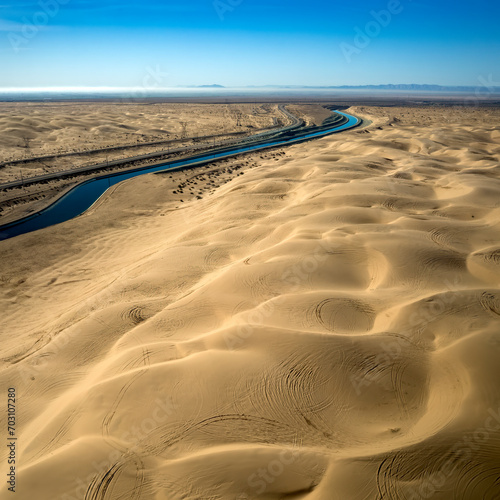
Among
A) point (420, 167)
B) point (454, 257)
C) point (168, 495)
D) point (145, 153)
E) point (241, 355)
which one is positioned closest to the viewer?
point (168, 495)

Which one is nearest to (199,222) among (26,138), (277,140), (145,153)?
(145,153)

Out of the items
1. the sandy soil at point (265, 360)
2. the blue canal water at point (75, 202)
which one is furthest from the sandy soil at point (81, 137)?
the sandy soil at point (265, 360)

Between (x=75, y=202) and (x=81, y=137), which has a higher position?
(x=81, y=137)

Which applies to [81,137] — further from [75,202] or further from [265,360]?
[265,360]

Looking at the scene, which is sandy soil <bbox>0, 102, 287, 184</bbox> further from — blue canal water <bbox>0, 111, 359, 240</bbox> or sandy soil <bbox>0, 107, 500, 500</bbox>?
sandy soil <bbox>0, 107, 500, 500</bbox>

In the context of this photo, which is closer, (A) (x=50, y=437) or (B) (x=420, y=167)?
(A) (x=50, y=437)

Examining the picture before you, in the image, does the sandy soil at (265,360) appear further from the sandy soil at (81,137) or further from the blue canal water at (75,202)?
the sandy soil at (81,137)

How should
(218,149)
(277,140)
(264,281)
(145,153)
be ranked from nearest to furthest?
(264,281), (145,153), (218,149), (277,140)

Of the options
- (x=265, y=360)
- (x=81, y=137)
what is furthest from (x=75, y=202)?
(x=81, y=137)

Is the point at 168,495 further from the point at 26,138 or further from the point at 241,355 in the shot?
the point at 26,138

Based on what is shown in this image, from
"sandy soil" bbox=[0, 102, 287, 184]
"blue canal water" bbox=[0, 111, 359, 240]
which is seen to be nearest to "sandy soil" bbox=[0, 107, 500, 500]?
"blue canal water" bbox=[0, 111, 359, 240]
